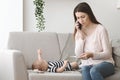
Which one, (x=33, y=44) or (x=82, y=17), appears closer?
(x=82, y=17)

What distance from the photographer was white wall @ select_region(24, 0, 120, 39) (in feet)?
12.2

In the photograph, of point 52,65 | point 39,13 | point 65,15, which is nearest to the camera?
point 52,65

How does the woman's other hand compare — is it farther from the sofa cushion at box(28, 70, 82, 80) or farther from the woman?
the sofa cushion at box(28, 70, 82, 80)

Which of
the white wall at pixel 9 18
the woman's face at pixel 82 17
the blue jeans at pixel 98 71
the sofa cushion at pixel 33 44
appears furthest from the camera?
the white wall at pixel 9 18

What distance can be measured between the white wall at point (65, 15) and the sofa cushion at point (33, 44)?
487mm

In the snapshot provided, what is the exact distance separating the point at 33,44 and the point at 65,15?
78 cm

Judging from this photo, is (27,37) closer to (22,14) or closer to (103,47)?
(22,14)

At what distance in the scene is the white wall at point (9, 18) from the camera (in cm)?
365

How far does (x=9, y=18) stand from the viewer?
3.66m

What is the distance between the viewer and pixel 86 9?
2.82 m

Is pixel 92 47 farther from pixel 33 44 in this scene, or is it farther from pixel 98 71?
pixel 33 44

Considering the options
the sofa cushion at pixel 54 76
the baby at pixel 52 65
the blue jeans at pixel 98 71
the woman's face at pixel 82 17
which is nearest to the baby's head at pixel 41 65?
the baby at pixel 52 65

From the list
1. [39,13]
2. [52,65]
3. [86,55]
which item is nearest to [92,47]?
[86,55]

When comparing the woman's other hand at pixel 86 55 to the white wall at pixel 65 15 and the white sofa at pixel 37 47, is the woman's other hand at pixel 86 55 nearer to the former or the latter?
the white sofa at pixel 37 47
